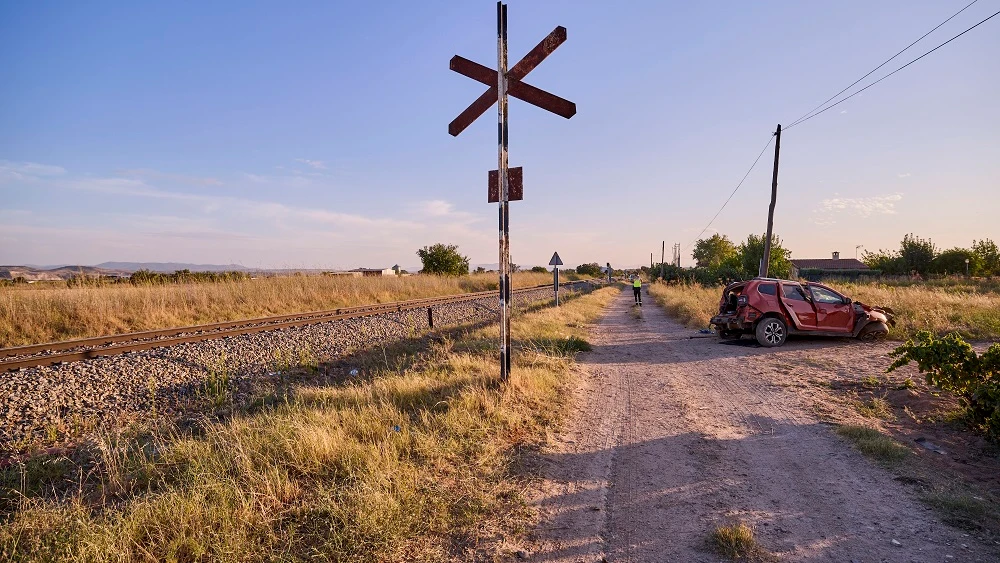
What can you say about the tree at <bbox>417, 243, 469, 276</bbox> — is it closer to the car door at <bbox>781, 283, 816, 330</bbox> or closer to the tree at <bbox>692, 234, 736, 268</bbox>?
the car door at <bbox>781, 283, 816, 330</bbox>

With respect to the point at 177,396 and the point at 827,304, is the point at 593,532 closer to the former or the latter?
the point at 177,396

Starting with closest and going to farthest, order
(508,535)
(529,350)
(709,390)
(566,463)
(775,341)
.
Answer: (508,535) → (566,463) → (709,390) → (529,350) → (775,341)

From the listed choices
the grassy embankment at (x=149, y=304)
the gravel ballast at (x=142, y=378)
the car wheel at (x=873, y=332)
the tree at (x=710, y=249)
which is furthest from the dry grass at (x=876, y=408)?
the tree at (x=710, y=249)

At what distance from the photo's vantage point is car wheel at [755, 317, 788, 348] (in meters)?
10.7

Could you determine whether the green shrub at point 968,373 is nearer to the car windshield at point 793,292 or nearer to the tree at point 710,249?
the car windshield at point 793,292

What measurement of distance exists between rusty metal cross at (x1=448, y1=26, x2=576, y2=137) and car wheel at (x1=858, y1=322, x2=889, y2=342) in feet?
33.5

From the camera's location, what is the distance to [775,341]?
1067cm

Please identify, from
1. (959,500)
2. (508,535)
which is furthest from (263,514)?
(959,500)

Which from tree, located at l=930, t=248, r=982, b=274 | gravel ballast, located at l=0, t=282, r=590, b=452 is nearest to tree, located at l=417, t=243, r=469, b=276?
gravel ballast, located at l=0, t=282, r=590, b=452

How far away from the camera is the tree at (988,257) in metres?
51.8

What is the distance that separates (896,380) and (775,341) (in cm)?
353

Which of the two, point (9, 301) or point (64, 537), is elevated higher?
point (9, 301)

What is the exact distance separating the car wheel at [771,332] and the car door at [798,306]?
1.20 feet

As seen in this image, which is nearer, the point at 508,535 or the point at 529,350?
the point at 508,535
